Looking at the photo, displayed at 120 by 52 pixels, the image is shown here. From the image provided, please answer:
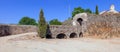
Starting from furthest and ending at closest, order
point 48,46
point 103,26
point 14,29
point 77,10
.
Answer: point 77,10 < point 103,26 < point 14,29 < point 48,46

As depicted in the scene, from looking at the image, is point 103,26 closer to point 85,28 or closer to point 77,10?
point 85,28

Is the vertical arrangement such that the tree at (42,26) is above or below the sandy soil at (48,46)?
above

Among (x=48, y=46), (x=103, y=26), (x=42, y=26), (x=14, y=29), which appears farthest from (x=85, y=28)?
(x=48, y=46)

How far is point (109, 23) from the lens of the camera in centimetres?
4497

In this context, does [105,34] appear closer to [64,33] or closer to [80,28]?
[80,28]

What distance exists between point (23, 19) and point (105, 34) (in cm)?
4518

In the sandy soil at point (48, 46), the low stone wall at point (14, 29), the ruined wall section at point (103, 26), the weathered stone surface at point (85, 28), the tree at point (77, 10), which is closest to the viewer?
the sandy soil at point (48, 46)

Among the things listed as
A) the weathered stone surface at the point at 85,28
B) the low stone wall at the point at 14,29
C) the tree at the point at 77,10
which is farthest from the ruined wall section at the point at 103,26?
the tree at the point at 77,10

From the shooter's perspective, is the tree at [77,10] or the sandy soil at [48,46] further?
the tree at [77,10]

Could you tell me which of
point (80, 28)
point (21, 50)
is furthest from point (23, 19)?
point (21, 50)

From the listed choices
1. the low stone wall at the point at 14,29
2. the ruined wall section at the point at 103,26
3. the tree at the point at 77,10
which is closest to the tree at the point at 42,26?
the low stone wall at the point at 14,29

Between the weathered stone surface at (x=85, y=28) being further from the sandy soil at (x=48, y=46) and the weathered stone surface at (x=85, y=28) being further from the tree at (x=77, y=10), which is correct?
the tree at (x=77, y=10)

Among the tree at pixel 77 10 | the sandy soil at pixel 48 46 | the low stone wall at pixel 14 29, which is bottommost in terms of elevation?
the sandy soil at pixel 48 46

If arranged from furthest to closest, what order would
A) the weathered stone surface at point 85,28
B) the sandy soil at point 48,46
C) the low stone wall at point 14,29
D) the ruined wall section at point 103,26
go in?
the ruined wall section at point 103,26 < the weathered stone surface at point 85,28 < the low stone wall at point 14,29 < the sandy soil at point 48,46
